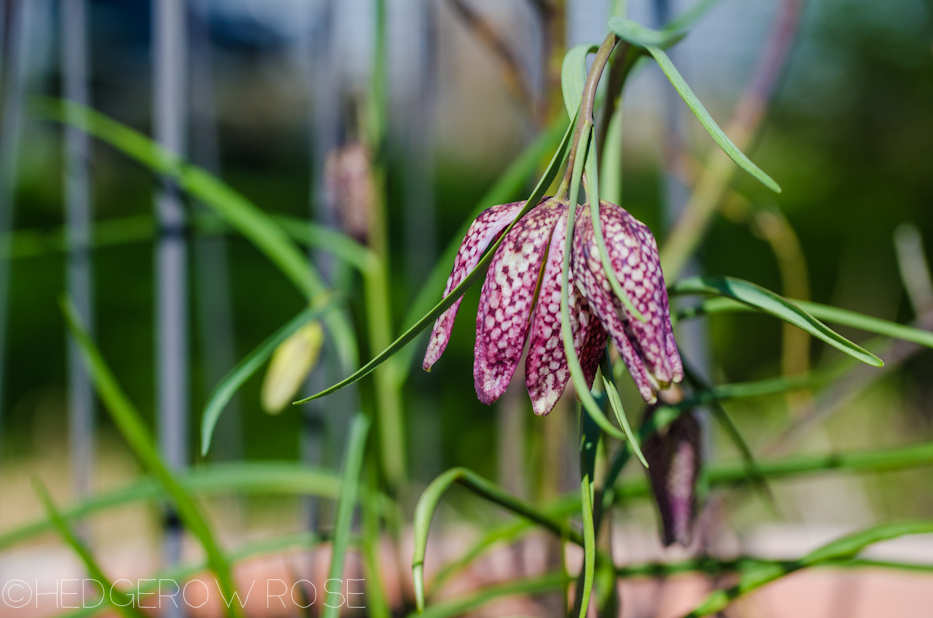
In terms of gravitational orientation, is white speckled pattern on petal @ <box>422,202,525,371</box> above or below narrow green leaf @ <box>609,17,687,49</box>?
below

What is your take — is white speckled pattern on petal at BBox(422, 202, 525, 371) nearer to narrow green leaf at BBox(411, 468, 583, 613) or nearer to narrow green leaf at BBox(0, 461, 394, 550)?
narrow green leaf at BBox(411, 468, 583, 613)

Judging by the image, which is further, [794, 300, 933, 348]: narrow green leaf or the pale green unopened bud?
the pale green unopened bud

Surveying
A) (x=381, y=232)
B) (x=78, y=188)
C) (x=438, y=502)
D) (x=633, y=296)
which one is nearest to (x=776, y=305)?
(x=633, y=296)

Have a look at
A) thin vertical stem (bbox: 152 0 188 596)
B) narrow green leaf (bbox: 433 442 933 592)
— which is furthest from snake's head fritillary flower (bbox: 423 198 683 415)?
thin vertical stem (bbox: 152 0 188 596)

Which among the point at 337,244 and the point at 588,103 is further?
the point at 337,244

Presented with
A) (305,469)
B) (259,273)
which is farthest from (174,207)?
(259,273)

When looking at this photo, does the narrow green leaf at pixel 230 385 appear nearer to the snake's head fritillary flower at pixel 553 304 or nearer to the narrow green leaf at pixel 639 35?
the snake's head fritillary flower at pixel 553 304

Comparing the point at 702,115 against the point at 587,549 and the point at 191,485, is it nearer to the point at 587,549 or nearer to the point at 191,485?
the point at 587,549
